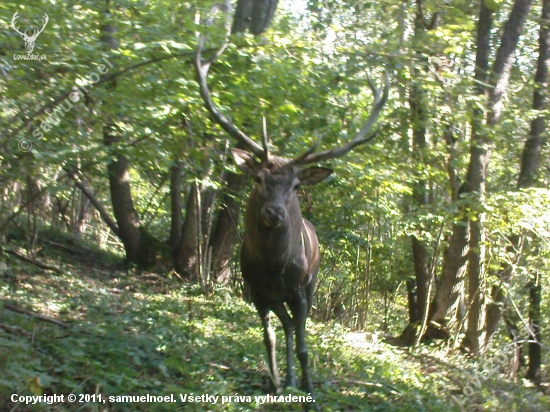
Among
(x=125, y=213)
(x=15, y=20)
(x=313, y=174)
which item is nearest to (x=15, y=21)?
(x=15, y=20)

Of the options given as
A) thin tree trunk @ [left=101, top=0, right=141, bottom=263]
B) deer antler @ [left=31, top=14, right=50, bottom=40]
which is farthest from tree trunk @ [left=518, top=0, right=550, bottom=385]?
deer antler @ [left=31, top=14, right=50, bottom=40]

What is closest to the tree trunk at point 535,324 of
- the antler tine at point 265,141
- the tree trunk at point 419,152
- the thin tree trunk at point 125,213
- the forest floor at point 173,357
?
the forest floor at point 173,357

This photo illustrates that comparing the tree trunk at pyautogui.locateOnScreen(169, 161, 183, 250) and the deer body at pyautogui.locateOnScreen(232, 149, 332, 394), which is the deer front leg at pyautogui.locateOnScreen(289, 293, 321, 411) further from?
the tree trunk at pyautogui.locateOnScreen(169, 161, 183, 250)

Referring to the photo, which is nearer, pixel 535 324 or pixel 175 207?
pixel 535 324

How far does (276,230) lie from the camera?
21.7ft

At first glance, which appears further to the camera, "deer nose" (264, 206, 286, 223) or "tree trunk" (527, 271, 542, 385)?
"tree trunk" (527, 271, 542, 385)

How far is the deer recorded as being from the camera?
661cm

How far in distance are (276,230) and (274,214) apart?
1.57 ft

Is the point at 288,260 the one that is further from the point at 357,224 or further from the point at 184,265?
the point at 357,224

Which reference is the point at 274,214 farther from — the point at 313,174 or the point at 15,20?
the point at 15,20

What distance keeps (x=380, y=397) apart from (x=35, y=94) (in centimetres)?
544

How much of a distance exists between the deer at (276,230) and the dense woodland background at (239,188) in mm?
435

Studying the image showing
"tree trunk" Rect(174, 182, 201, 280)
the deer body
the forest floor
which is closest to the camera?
the forest floor

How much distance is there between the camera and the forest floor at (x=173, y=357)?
18.4 ft
